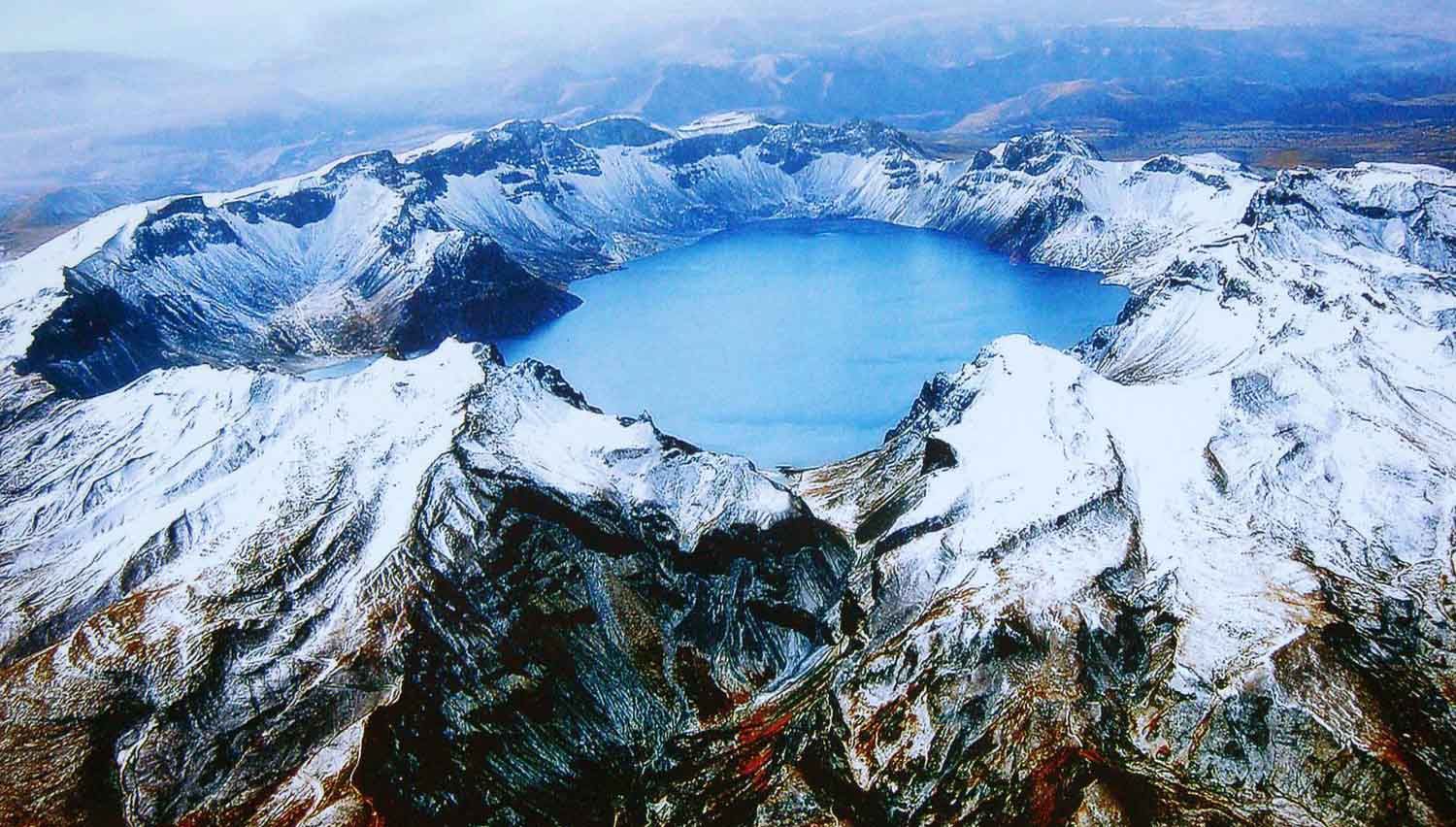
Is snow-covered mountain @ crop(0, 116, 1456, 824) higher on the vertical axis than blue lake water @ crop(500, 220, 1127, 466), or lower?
higher

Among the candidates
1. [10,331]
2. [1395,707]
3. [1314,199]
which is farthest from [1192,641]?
[10,331]

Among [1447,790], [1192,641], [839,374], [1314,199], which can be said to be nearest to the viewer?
[1447,790]

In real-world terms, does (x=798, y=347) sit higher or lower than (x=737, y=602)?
lower

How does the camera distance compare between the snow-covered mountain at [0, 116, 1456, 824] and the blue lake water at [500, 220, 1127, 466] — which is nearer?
the snow-covered mountain at [0, 116, 1456, 824]

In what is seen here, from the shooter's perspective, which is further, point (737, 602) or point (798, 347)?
point (798, 347)

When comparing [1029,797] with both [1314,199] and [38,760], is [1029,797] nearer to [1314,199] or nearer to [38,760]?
[38,760]
